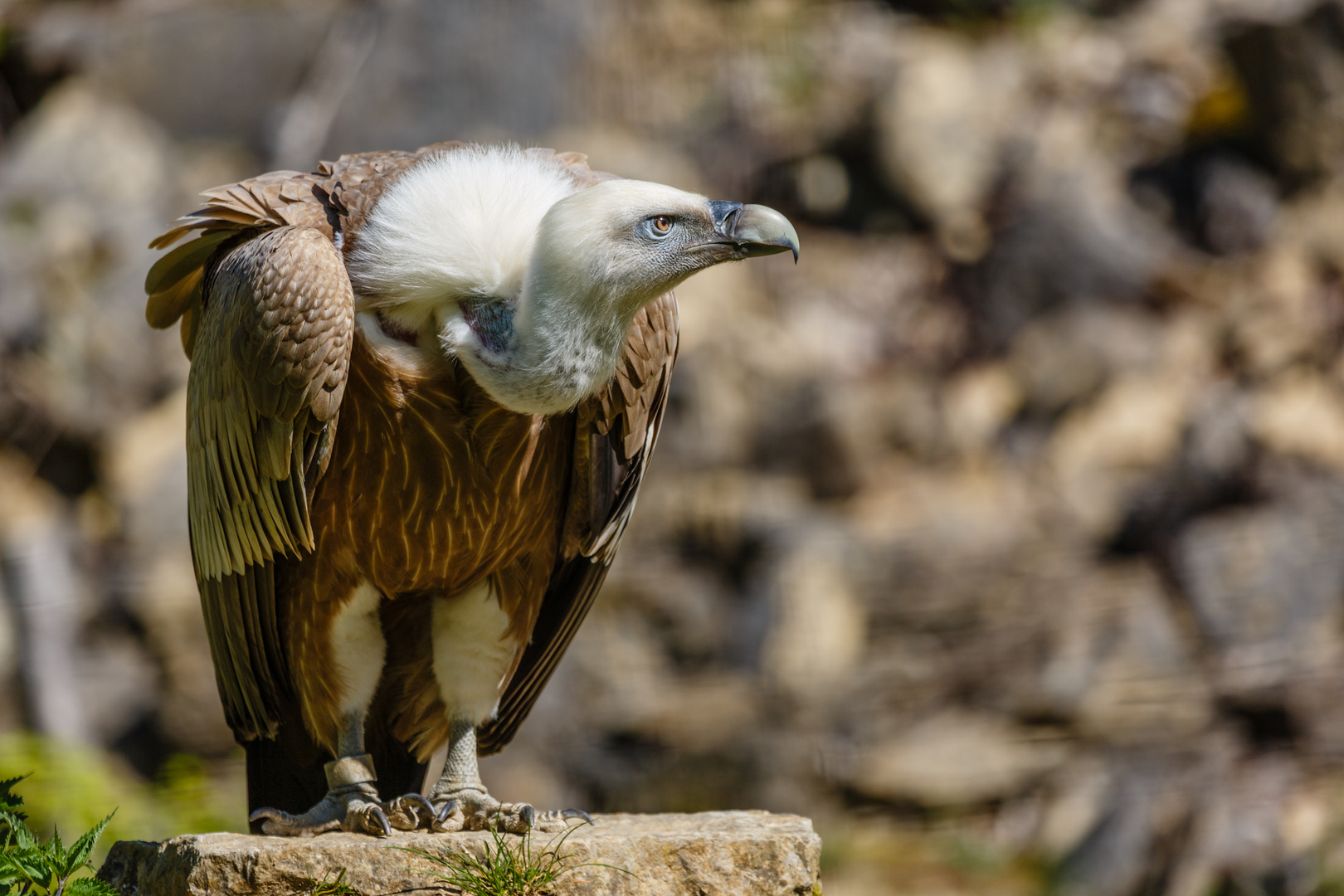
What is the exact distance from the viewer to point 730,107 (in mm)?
11789

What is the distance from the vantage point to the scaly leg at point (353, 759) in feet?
11.0

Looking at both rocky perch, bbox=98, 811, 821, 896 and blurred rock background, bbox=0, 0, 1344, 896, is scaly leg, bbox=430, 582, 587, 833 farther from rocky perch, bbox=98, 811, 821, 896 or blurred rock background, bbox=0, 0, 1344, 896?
blurred rock background, bbox=0, 0, 1344, 896

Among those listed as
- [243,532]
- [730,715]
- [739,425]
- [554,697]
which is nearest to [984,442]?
[739,425]

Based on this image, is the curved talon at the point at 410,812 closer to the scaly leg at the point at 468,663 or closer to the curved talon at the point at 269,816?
the scaly leg at the point at 468,663

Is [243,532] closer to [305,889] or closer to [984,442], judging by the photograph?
[305,889]

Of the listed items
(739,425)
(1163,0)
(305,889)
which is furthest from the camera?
(1163,0)

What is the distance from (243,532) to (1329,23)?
10.2 meters

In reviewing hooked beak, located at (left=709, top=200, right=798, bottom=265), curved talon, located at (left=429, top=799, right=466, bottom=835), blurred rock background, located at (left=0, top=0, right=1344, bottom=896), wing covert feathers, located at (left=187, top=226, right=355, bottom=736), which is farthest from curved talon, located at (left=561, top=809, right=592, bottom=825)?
blurred rock background, located at (left=0, top=0, right=1344, bottom=896)

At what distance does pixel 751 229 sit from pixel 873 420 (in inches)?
280

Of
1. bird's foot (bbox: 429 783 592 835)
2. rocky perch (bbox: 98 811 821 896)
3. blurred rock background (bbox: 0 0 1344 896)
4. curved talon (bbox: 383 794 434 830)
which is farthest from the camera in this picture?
blurred rock background (bbox: 0 0 1344 896)

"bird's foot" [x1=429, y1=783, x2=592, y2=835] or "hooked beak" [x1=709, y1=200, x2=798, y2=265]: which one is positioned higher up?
"hooked beak" [x1=709, y1=200, x2=798, y2=265]

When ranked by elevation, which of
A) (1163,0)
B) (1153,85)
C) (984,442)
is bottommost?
(984,442)

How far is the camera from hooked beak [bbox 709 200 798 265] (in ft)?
10.3

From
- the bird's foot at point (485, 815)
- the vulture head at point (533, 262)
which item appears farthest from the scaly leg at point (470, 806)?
the vulture head at point (533, 262)
